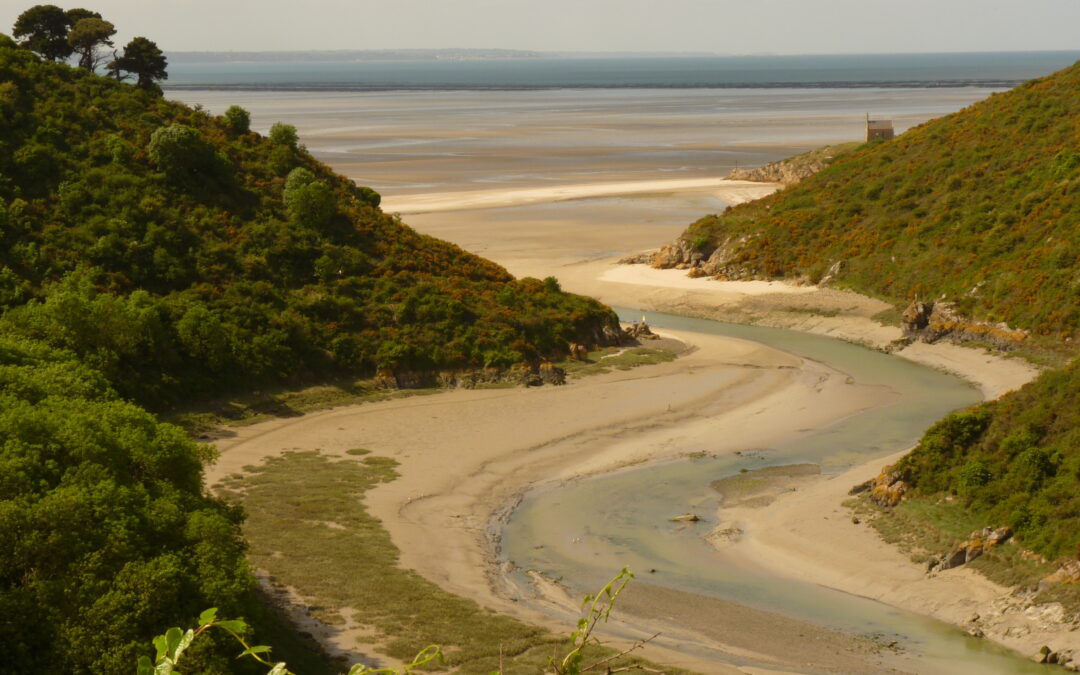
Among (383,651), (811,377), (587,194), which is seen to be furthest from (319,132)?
(383,651)

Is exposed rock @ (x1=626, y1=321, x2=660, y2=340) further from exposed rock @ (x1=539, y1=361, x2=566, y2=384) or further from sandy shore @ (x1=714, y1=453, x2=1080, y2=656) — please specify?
sandy shore @ (x1=714, y1=453, x2=1080, y2=656)

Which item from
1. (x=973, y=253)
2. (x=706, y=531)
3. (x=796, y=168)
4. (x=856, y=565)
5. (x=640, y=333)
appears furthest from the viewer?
(x=796, y=168)

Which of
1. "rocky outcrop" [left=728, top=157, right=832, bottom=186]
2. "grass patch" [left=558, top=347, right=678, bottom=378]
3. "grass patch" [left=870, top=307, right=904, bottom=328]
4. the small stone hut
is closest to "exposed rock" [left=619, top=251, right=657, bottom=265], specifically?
"grass patch" [left=870, top=307, right=904, bottom=328]

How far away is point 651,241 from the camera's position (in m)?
85.3

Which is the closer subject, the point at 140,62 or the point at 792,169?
the point at 140,62

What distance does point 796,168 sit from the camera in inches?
4422

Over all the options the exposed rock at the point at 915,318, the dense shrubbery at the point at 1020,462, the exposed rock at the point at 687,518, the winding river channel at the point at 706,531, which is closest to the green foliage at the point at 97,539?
the winding river channel at the point at 706,531

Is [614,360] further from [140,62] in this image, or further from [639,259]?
[140,62]

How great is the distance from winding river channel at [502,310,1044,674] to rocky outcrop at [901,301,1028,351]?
18.5ft

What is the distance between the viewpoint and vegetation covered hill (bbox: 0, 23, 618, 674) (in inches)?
1097

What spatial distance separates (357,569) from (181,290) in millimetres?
22813

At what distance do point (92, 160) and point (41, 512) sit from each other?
34293 millimetres

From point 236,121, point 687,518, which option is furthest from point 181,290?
point 687,518

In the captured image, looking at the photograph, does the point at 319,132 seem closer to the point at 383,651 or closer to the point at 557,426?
the point at 557,426
